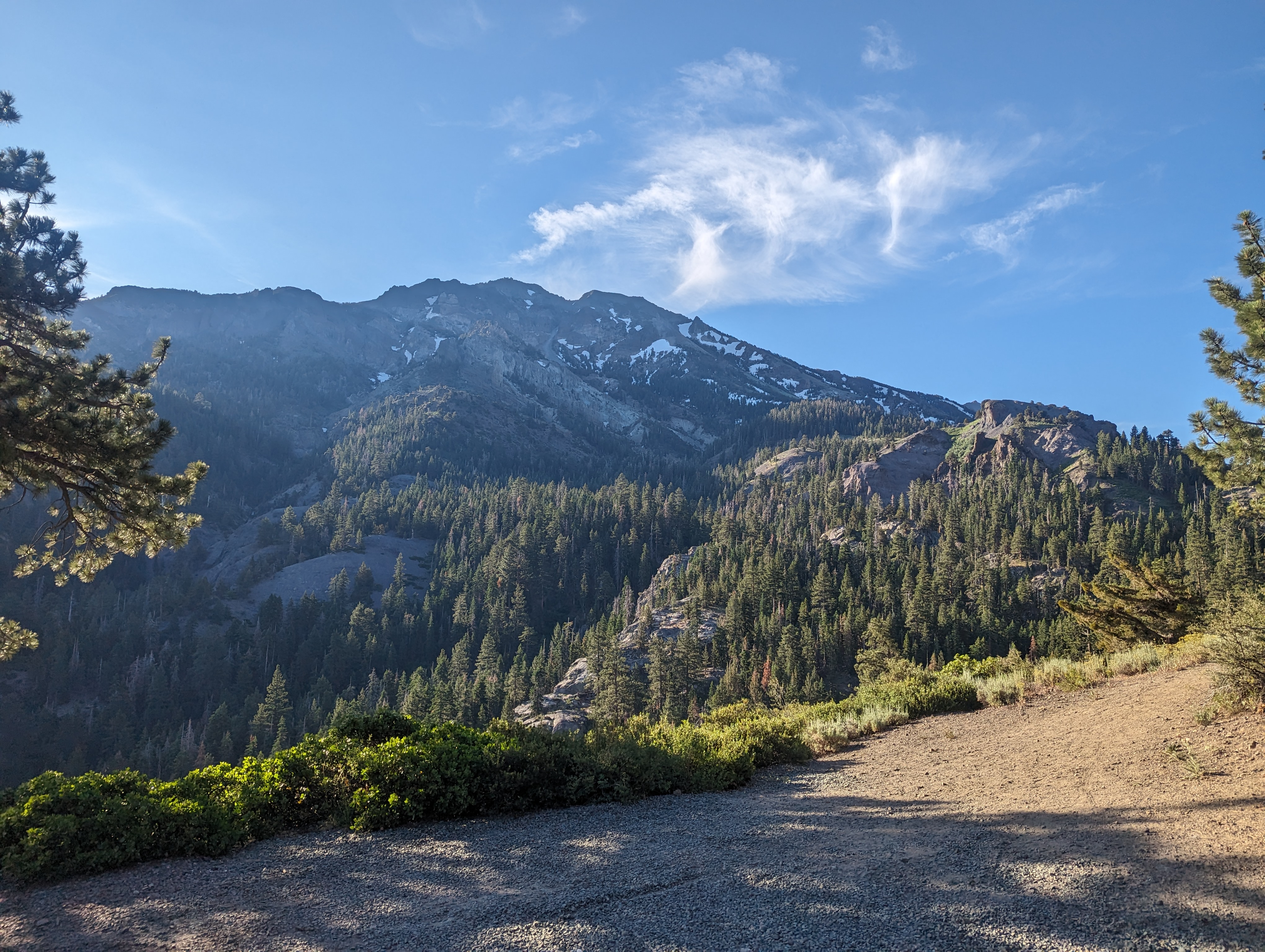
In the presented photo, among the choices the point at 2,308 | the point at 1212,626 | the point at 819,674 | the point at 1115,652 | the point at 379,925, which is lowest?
the point at 819,674

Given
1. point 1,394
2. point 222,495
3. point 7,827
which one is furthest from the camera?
point 222,495

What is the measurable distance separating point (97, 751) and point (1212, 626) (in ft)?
377

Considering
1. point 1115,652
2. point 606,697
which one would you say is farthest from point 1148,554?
point 1115,652

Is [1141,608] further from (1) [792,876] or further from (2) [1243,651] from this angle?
(1) [792,876]

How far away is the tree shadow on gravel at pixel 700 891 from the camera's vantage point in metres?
5.79

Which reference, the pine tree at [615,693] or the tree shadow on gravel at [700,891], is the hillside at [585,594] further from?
the tree shadow on gravel at [700,891]

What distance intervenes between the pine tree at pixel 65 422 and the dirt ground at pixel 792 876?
5.97 m

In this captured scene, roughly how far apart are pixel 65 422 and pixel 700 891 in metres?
10.9

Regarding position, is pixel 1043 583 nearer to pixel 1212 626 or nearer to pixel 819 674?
pixel 819 674

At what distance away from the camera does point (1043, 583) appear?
86312 mm

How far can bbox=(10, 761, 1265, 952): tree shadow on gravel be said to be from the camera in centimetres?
579

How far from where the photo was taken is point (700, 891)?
22.9ft

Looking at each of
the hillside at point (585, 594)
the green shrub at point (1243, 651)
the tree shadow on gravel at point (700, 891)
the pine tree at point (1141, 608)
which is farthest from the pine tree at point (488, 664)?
the green shrub at point (1243, 651)

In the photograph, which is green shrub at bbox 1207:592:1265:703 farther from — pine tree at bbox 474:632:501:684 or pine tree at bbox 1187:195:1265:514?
pine tree at bbox 474:632:501:684
